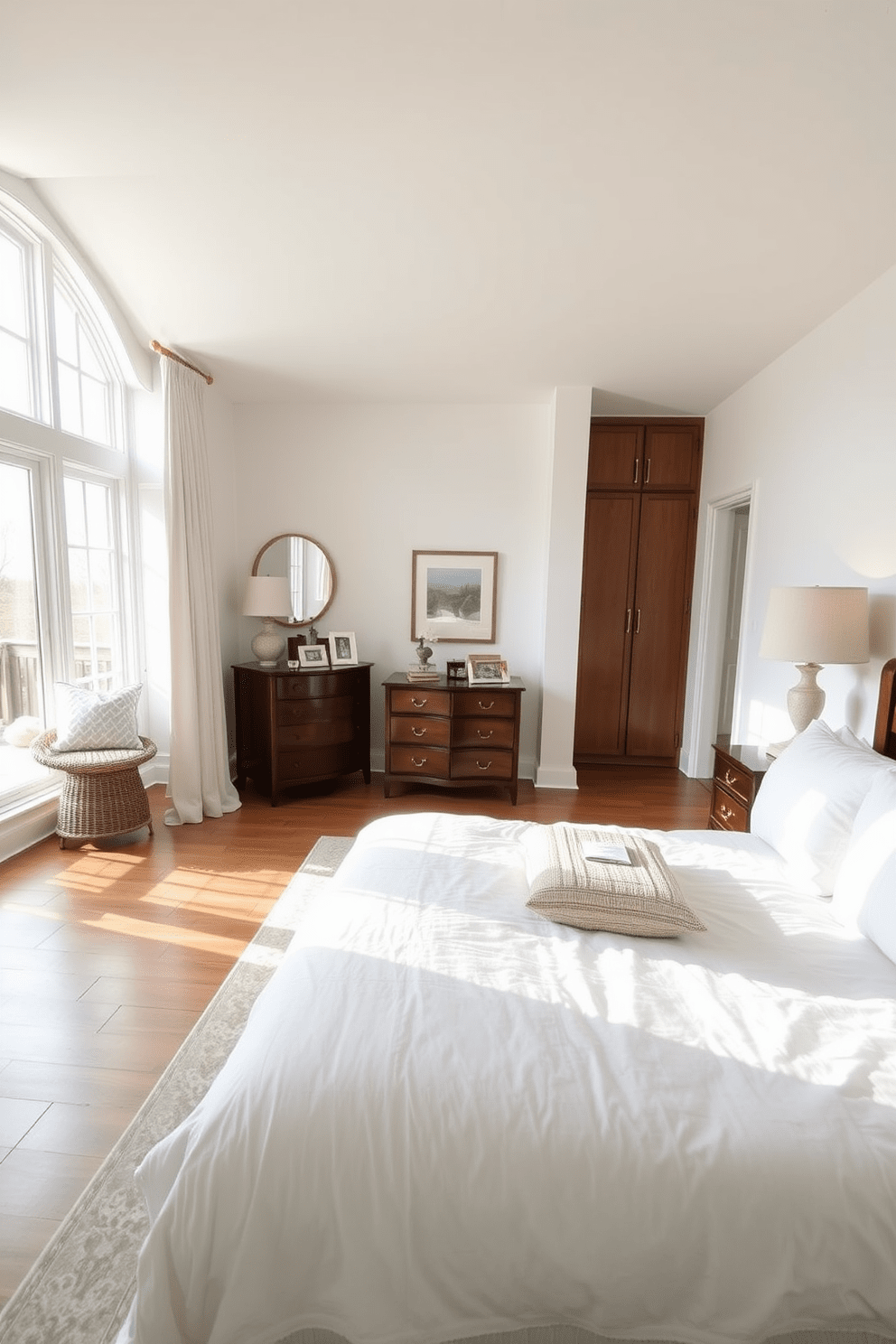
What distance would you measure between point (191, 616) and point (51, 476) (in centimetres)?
97

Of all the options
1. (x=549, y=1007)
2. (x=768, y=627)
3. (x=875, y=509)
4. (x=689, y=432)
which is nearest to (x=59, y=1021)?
(x=549, y=1007)

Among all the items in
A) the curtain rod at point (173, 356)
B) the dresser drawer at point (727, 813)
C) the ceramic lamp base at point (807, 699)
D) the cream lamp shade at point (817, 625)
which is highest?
the curtain rod at point (173, 356)

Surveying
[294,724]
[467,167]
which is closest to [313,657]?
[294,724]

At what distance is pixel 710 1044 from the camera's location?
122 centimetres

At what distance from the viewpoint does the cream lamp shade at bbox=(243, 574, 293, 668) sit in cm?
448

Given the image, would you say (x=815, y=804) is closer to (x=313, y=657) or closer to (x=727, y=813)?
(x=727, y=813)

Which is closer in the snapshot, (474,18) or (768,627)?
(474,18)

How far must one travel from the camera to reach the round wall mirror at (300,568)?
4906 millimetres

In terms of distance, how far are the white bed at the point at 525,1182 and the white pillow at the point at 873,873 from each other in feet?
1.13

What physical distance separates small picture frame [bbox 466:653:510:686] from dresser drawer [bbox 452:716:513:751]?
28 cm

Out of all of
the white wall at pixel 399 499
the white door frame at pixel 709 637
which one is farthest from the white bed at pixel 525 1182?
the white door frame at pixel 709 637

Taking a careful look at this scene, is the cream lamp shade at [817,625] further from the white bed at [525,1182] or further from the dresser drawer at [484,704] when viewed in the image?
the dresser drawer at [484,704]

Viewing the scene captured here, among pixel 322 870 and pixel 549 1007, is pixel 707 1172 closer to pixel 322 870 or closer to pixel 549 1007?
pixel 549 1007

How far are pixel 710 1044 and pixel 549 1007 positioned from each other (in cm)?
29
